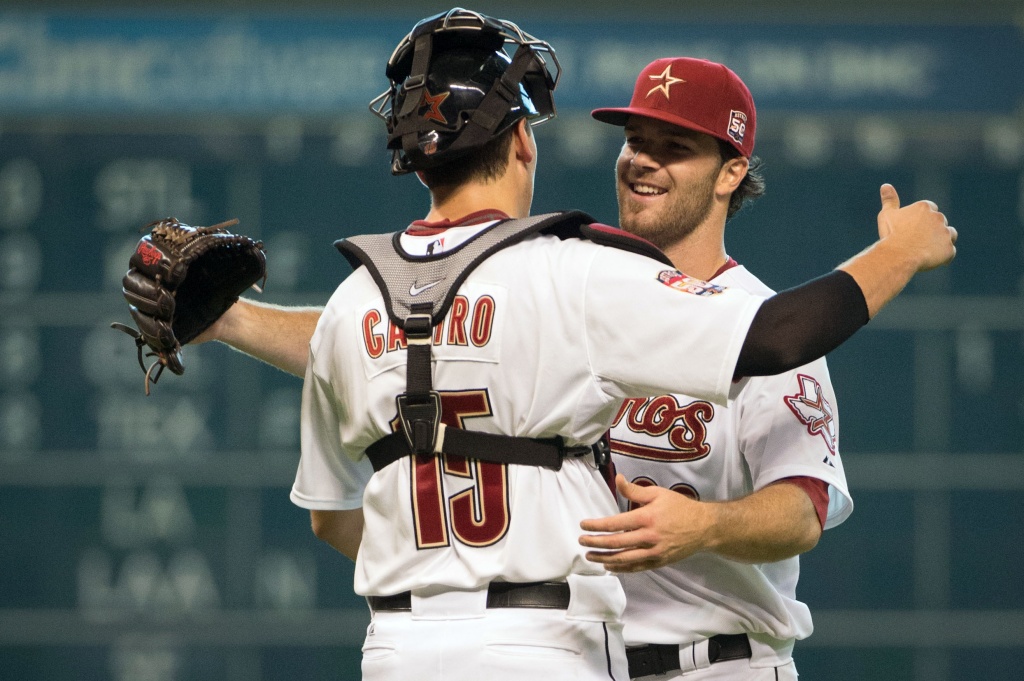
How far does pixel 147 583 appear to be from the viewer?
494 cm

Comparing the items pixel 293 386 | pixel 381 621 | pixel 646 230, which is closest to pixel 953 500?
pixel 293 386

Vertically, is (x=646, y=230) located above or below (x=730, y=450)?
above

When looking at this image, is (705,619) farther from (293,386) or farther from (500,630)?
(293,386)

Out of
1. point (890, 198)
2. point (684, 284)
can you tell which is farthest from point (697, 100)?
point (684, 284)

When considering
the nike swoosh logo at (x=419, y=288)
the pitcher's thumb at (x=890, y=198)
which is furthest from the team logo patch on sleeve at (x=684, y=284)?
the pitcher's thumb at (x=890, y=198)

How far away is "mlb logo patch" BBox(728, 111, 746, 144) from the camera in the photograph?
8.68 feet

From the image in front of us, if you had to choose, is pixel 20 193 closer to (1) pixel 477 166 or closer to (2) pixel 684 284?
(1) pixel 477 166

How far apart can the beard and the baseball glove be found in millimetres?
733

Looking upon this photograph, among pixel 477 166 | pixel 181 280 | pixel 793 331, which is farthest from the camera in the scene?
pixel 181 280

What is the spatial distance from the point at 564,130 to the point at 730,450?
9.85 feet

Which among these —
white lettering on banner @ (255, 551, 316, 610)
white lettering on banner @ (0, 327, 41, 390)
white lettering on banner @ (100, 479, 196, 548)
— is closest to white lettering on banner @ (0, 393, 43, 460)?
white lettering on banner @ (0, 327, 41, 390)

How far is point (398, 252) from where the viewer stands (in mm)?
1996

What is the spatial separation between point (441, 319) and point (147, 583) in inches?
135

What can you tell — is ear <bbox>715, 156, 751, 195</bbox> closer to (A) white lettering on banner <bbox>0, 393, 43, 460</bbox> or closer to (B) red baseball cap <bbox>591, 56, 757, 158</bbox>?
(B) red baseball cap <bbox>591, 56, 757, 158</bbox>
